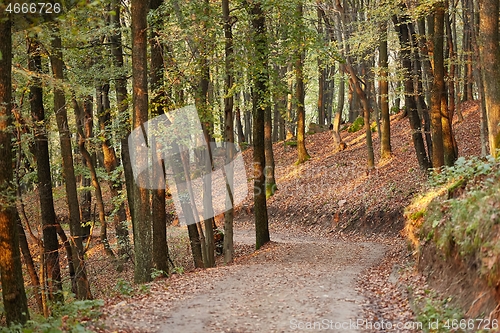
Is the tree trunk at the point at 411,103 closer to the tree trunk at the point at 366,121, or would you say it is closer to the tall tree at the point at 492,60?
the tree trunk at the point at 366,121

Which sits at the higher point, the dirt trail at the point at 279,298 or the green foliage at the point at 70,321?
the green foliage at the point at 70,321

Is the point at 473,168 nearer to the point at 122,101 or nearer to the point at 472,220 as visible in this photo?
the point at 472,220

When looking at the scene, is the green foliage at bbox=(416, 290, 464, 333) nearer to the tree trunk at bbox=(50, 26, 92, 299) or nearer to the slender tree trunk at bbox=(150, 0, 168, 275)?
the slender tree trunk at bbox=(150, 0, 168, 275)

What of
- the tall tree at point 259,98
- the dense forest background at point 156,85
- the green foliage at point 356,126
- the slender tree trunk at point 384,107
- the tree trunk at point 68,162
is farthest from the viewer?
the green foliage at point 356,126

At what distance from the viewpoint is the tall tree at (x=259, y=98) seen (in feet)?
47.8

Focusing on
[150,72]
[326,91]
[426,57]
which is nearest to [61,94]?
[150,72]

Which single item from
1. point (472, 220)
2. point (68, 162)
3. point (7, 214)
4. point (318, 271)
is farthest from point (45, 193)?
point (472, 220)

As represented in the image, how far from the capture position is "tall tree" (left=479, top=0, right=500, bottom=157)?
1127cm

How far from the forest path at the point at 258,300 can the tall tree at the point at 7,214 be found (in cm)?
151

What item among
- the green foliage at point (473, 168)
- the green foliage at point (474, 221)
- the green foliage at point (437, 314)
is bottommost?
the green foliage at point (437, 314)

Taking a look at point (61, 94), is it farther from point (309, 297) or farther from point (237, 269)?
point (309, 297)

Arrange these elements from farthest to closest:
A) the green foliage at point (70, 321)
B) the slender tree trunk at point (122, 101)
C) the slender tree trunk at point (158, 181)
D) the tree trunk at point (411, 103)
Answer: the tree trunk at point (411, 103), the slender tree trunk at point (122, 101), the slender tree trunk at point (158, 181), the green foliage at point (70, 321)

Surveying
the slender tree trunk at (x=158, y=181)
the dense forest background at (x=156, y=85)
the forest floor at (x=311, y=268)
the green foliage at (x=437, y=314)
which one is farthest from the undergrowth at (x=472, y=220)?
the slender tree trunk at (x=158, y=181)

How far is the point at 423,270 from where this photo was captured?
31.4 ft
